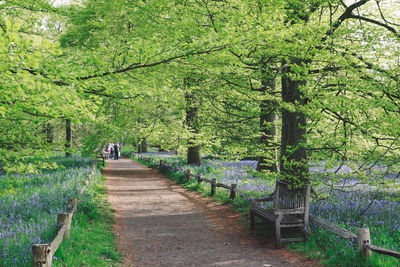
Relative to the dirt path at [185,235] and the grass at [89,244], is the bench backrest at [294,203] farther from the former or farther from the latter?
the grass at [89,244]

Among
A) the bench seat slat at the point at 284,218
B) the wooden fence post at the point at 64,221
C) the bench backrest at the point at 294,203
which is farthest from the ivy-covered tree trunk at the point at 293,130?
the wooden fence post at the point at 64,221

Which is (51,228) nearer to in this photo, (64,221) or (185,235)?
(64,221)

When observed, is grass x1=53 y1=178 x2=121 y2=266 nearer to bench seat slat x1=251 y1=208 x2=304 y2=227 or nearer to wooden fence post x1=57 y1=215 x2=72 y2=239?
wooden fence post x1=57 y1=215 x2=72 y2=239

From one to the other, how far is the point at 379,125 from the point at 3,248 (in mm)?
7634

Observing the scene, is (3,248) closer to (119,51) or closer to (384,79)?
(119,51)

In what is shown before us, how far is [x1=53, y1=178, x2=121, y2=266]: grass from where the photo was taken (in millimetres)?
5164

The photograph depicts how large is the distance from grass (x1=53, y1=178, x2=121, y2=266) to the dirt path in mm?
313

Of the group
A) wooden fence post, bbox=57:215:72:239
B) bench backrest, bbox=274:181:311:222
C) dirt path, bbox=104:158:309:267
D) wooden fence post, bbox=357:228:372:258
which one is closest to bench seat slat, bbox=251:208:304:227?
bench backrest, bbox=274:181:311:222

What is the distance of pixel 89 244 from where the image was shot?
6.20 m

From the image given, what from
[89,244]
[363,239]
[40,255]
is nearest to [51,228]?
[89,244]

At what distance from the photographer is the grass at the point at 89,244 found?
16.9ft

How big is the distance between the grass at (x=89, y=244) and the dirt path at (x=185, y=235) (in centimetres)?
31

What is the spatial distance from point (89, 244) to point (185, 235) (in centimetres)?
259

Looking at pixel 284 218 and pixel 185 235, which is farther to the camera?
pixel 185 235
